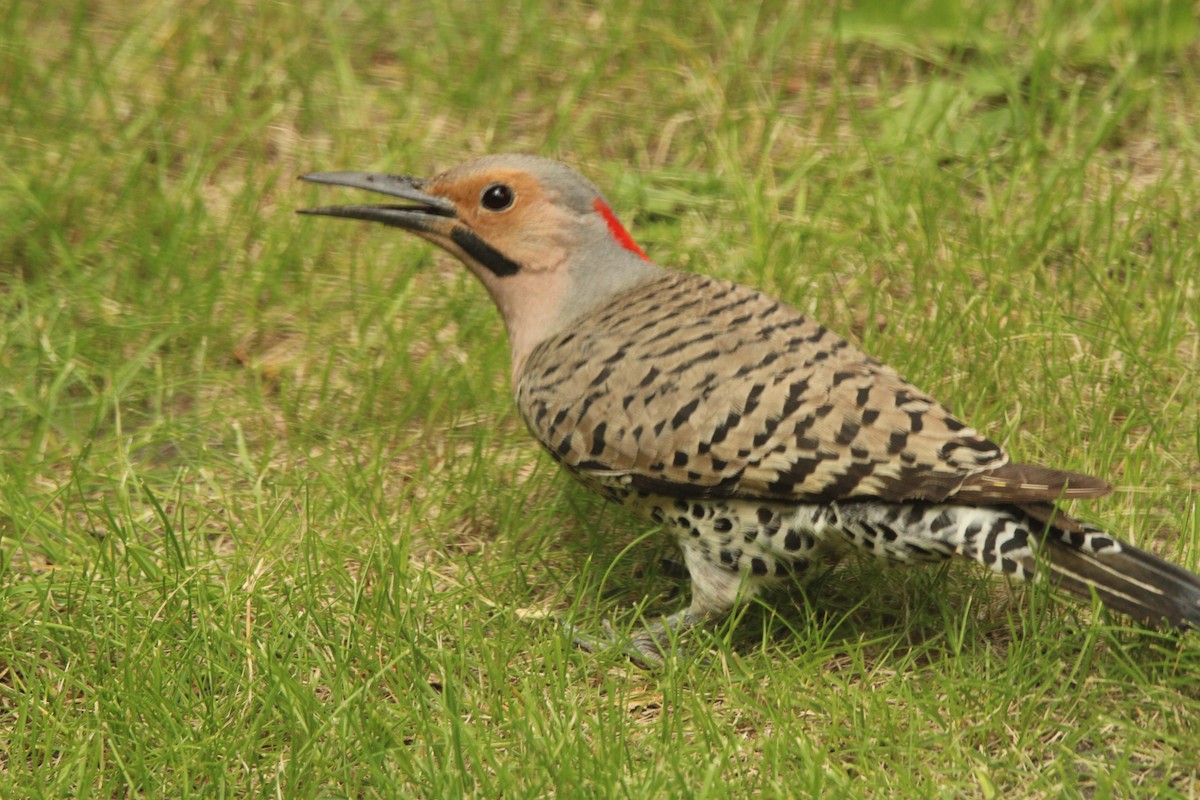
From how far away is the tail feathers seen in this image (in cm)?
362

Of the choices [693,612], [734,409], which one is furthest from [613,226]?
[693,612]

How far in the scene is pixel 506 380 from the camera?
5512 mm

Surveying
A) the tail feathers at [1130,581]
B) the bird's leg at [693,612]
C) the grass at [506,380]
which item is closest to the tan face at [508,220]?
the grass at [506,380]

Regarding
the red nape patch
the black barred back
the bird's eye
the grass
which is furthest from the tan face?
the grass

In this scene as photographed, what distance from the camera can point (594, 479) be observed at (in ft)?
14.2

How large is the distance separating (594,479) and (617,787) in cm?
96

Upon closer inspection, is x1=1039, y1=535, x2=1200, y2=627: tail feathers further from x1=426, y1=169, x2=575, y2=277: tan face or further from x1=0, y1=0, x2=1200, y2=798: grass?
x1=426, y1=169, x2=575, y2=277: tan face

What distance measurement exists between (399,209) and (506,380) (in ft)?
3.15

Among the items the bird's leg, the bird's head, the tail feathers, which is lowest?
the bird's leg

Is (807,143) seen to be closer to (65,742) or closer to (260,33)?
(260,33)

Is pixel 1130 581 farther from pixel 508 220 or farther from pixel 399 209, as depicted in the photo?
pixel 399 209

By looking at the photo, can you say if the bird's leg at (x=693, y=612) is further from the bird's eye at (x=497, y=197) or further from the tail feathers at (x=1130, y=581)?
the bird's eye at (x=497, y=197)

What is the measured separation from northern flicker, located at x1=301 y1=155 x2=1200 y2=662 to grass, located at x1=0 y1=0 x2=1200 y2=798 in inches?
8.8

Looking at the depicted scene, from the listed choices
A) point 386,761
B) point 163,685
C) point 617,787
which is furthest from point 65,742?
point 617,787
